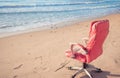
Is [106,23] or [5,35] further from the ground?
[106,23]

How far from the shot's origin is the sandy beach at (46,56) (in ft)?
23.9

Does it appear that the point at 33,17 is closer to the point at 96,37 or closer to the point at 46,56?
the point at 46,56

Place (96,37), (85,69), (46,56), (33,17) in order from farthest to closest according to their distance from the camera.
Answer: (33,17) < (46,56) < (85,69) < (96,37)

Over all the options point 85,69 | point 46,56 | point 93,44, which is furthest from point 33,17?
point 93,44

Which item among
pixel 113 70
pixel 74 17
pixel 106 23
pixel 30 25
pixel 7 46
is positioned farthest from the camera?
pixel 74 17

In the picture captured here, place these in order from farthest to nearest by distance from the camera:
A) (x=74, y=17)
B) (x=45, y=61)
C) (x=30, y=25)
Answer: (x=74, y=17) → (x=30, y=25) → (x=45, y=61)

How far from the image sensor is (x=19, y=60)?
8305 mm

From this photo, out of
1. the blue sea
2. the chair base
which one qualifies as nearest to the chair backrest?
the chair base

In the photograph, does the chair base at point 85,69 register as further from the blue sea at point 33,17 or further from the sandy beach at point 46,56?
the blue sea at point 33,17

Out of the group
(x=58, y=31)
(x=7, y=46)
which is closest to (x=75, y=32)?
(x=58, y=31)

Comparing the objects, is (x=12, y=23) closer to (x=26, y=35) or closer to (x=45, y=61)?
(x=26, y=35)

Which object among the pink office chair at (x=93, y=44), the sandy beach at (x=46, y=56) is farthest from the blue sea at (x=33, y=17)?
the pink office chair at (x=93, y=44)

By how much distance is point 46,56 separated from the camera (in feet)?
27.8

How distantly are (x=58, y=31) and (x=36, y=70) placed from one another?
15.8 ft
